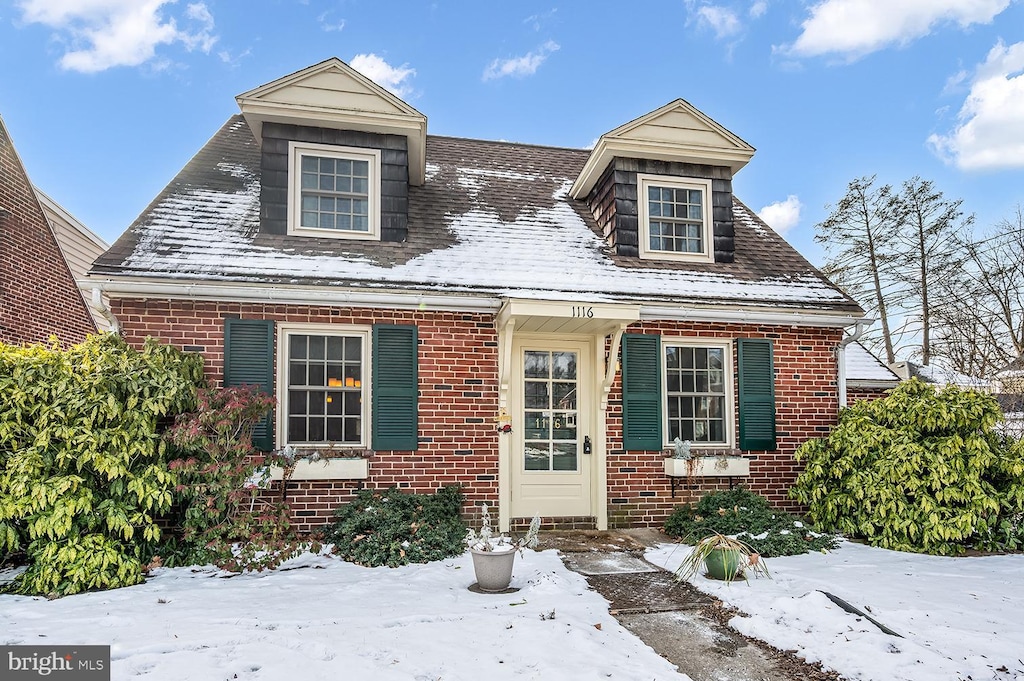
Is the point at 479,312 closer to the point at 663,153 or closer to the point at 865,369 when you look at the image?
the point at 663,153

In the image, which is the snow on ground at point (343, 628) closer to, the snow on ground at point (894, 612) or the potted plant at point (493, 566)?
the potted plant at point (493, 566)

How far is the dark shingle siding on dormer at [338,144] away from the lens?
8.15 m

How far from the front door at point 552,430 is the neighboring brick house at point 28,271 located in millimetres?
7444

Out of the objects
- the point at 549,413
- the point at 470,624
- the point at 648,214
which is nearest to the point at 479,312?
the point at 549,413

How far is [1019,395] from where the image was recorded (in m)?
10.2

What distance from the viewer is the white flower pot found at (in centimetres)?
534

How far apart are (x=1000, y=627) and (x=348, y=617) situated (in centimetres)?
462

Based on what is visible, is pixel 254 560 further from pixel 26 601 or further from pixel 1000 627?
pixel 1000 627

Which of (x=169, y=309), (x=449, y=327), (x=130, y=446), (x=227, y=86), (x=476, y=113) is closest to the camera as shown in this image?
(x=130, y=446)

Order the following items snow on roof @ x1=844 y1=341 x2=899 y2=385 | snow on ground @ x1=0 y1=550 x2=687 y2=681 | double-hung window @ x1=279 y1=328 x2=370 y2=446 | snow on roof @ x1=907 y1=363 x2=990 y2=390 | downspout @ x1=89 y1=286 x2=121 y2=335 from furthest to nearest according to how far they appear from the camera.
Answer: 1. snow on roof @ x1=907 y1=363 x2=990 y2=390
2. snow on roof @ x1=844 y1=341 x2=899 y2=385
3. double-hung window @ x1=279 y1=328 x2=370 y2=446
4. downspout @ x1=89 y1=286 x2=121 y2=335
5. snow on ground @ x1=0 y1=550 x2=687 y2=681

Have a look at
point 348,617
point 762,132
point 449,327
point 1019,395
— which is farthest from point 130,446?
point 1019,395

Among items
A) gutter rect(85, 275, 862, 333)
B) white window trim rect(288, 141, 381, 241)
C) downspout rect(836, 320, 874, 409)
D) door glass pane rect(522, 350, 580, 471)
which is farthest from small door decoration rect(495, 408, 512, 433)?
downspout rect(836, 320, 874, 409)

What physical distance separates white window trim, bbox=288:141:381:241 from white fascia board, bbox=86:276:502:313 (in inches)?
47.2

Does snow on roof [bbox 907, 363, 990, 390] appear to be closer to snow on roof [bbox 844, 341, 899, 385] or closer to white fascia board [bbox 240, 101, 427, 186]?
snow on roof [bbox 844, 341, 899, 385]
